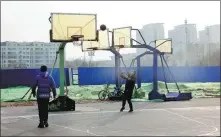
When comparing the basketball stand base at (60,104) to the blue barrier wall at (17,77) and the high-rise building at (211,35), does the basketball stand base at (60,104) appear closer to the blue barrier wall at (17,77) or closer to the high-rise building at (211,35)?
the blue barrier wall at (17,77)

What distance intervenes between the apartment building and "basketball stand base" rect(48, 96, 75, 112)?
58.1 meters

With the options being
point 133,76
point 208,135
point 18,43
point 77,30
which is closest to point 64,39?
point 77,30

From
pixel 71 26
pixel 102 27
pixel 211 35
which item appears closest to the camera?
pixel 71 26

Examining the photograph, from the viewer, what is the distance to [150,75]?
142ft

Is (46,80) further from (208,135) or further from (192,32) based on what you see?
(192,32)

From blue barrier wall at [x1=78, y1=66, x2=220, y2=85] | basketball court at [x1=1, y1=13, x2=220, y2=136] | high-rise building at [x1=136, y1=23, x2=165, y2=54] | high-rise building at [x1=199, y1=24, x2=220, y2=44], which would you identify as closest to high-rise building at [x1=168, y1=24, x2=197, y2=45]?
high-rise building at [x1=136, y1=23, x2=165, y2=54]

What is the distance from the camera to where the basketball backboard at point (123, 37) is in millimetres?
23438

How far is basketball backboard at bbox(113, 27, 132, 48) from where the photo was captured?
23.4 meters

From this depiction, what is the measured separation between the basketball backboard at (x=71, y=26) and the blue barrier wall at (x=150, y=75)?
18694mm

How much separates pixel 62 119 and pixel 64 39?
503cm

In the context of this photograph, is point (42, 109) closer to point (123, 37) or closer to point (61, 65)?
point (61, 65)

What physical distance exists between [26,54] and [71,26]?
207ft

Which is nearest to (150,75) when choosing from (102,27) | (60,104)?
(102,27)

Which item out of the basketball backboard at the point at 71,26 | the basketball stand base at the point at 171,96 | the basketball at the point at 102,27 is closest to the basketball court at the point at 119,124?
the basketball backboard at the point at 71,26
